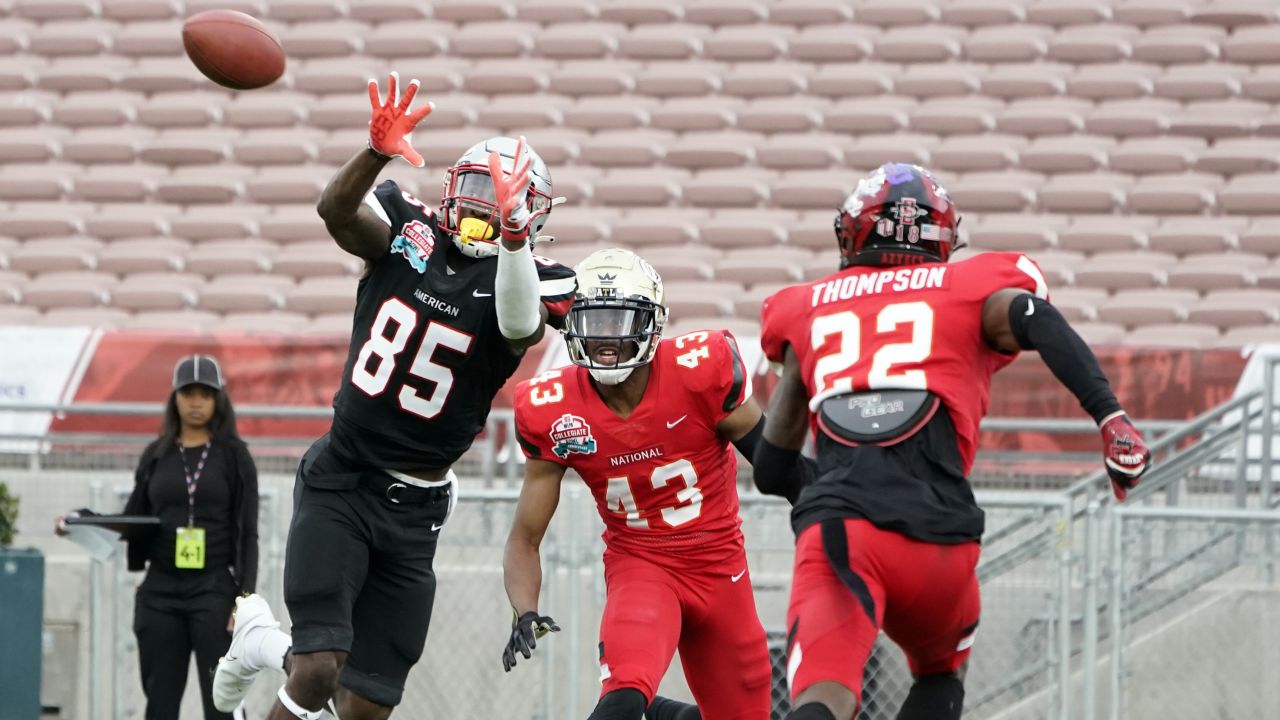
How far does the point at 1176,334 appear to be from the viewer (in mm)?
9555

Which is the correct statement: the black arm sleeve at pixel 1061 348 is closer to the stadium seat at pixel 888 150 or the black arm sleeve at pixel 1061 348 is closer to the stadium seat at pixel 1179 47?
the stadium seat at pixel 888 150

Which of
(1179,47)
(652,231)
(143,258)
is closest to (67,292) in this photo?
(143,258)

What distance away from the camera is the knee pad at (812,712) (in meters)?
3.40

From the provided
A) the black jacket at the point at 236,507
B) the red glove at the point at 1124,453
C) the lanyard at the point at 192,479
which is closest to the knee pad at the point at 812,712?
the red glove at the point at 1124,453

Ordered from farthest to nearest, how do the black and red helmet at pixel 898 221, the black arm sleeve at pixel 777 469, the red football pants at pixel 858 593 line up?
the black arm sleeve at pixel 777 469 < the black and red helmet at pixel 898 221 < the red football pants at pixel 858 593

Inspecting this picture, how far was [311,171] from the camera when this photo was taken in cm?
1159

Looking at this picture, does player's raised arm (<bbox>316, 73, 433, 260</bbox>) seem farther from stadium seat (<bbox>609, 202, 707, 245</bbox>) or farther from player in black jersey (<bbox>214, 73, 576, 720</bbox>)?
stadium seat (<bbox>609, 202, 707, 245</bbox>)

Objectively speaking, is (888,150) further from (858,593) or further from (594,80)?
(858,593)

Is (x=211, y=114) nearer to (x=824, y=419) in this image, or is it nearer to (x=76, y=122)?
(x=76, y=122)

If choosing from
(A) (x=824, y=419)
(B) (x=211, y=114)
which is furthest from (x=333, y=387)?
(A) (x=824, y=419)

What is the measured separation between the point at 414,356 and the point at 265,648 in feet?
3.90

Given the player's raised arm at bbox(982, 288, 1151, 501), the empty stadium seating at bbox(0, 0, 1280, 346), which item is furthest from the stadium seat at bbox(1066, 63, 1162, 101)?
the player's raised arm at bbox(982, 288, 1151, 501)

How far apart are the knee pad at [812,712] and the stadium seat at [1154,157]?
8334mm

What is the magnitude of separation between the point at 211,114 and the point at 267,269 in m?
1.94
